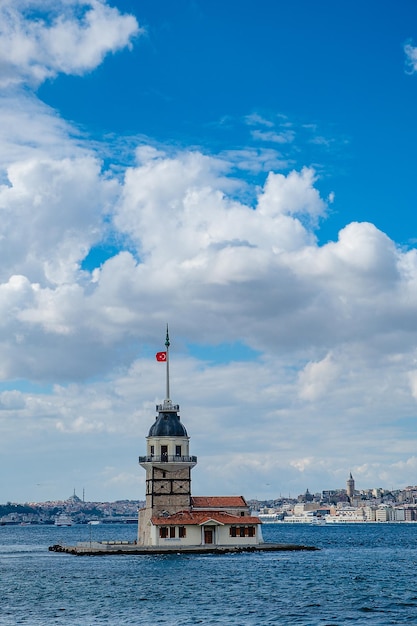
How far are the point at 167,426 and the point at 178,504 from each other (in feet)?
24.7

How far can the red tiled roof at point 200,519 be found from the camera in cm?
9625

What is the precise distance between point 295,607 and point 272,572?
2106cm

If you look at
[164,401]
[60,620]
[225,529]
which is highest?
[164,401]

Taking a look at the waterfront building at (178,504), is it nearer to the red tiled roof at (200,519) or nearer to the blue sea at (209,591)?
the red tiled roof at (200,519)

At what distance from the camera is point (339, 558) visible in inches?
4050

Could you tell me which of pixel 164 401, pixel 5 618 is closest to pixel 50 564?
pixel 164 401

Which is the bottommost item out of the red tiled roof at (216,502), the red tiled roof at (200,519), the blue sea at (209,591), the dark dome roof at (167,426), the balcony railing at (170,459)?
the blue sea at (209,591)

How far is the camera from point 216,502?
101 metres

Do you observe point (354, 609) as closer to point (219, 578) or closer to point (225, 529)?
point (219, 578)

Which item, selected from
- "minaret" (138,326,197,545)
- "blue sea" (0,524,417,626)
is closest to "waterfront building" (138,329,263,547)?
"minaret" (138,326,197,545)

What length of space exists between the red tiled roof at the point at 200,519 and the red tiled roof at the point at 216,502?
4.07 ft

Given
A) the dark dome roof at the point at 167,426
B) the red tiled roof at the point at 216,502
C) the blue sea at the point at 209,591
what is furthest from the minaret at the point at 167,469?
the blue sea at the point at 209,591

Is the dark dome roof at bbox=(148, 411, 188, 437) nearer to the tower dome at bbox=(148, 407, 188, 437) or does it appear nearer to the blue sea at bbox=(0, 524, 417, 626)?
the tower dome at bbox=(148, 407, 188, 437)

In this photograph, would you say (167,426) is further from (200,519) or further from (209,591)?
(209,591)
